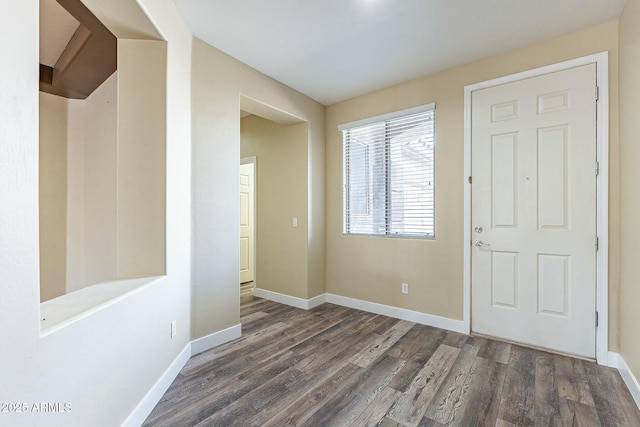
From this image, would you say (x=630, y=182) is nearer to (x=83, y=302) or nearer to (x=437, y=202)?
(x=437, y=202)

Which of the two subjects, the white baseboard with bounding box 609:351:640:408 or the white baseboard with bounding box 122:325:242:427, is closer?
the white baseboard with bounding box 122:325:242:427

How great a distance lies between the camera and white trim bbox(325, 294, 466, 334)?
2939 millimetres

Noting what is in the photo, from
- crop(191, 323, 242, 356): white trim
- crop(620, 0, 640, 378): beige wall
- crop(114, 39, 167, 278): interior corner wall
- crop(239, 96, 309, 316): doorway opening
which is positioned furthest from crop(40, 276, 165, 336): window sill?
crop(620, 0, 640, 378): beige wall

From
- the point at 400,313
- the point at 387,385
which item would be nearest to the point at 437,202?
the point at 400,313

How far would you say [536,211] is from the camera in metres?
Result: 2.52

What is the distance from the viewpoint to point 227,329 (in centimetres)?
270

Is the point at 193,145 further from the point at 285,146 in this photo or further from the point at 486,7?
the point at 486,7

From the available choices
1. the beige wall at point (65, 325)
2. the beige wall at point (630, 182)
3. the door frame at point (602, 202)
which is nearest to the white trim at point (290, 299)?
the beige wall at point (65, 325)

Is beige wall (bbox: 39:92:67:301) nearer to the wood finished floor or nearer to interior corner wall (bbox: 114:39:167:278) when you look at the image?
interior corner wall (bbox: 114:39:167:278)

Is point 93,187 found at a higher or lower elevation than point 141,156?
lower

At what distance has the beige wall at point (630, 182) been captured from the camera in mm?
1855

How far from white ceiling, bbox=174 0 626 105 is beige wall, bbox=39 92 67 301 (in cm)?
211

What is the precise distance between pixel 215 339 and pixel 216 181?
4.66 feet

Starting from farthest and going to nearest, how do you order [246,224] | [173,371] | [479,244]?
[246,224], [479,244], [173,371]
